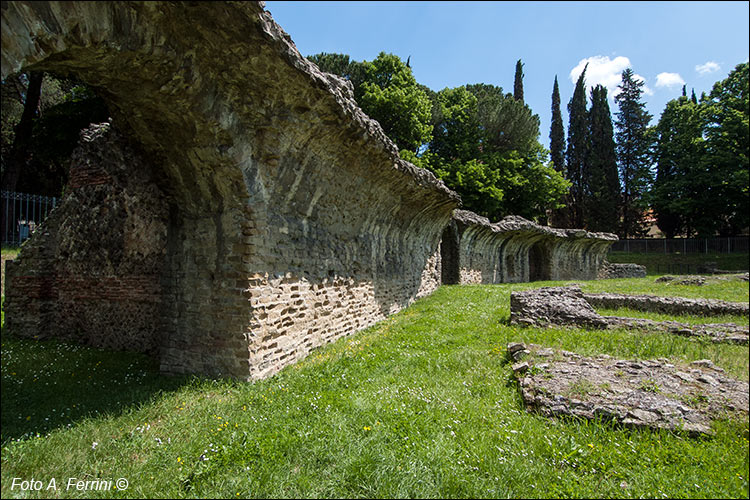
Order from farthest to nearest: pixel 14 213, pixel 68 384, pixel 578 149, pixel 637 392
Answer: pixel 578 149, pixel 14 213, pixel 68 384, pixel 637 392

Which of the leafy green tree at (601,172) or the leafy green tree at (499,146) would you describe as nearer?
the leafy green tree at (499,146)

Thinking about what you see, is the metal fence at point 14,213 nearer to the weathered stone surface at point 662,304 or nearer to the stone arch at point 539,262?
the weathered stone surface at point 662,304

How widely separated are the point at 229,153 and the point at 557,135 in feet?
138

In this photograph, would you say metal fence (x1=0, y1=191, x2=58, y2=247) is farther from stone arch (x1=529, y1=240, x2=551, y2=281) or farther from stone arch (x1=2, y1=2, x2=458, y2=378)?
stone arch (x1=529, y1=240, x2=551, y2=281)

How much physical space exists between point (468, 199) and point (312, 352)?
62.8ft

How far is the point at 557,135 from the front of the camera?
3984cm

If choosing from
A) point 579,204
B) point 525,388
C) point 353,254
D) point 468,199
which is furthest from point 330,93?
point 579,204

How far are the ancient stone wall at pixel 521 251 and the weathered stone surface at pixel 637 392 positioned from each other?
38.2ft

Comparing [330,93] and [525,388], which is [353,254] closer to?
[330,93]

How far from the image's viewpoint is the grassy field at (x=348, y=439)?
9.09 ft

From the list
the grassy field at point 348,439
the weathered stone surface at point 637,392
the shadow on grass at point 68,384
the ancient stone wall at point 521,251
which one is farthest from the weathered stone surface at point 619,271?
the shadow on grass at point 68,384

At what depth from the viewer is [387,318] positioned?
9.44 m

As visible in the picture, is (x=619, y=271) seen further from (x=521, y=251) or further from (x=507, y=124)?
(x=507, y=124)

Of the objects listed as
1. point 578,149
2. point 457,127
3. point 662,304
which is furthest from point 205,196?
point 578,149
